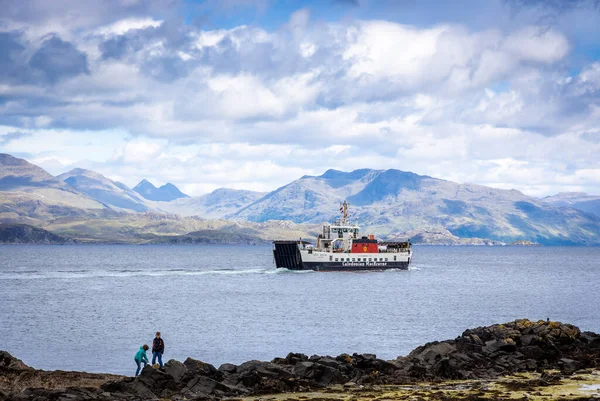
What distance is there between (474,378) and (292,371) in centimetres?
977

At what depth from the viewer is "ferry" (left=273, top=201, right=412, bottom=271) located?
148 meters

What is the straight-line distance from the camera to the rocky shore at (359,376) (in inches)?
1313

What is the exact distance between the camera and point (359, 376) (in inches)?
1499

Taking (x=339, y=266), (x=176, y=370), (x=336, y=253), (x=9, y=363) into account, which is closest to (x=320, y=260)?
(x=336, y=253)

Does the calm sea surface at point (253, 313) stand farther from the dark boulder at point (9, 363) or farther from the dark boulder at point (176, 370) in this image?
the dark boulder at point (176, 370)

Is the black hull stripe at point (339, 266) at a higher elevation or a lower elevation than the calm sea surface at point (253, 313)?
higher

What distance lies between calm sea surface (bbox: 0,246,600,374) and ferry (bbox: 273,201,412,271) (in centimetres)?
424

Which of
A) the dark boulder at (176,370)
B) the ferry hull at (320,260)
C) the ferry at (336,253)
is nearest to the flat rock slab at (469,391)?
the dark boulder at (176,370)

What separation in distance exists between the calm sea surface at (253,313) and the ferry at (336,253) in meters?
4.24

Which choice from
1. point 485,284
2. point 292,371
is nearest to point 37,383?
point 292,371

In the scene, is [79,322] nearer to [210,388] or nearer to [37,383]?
[37,383]

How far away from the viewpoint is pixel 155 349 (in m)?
41.8

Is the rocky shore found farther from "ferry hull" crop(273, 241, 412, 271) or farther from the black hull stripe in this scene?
the black hull stripe

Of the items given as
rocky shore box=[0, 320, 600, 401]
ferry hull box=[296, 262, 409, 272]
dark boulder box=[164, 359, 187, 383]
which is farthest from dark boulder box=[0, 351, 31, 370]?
ferry hull box=[296, 262, 409, 272]
